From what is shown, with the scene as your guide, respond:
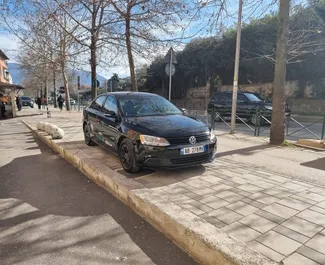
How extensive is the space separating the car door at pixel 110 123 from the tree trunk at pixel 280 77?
187 inches

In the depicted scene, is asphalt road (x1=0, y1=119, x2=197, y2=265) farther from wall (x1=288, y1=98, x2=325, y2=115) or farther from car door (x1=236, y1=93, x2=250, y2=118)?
wall (x1=288, y1=98, x2=325, y2=115)

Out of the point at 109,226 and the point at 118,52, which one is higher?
the point at 118,52

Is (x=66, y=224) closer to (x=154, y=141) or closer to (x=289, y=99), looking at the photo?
(x=154, y=141)

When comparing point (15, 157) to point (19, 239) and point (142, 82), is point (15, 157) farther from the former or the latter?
point (142, 82)

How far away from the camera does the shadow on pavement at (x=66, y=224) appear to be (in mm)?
2631

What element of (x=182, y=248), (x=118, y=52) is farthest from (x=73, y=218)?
(x=118, y=52)

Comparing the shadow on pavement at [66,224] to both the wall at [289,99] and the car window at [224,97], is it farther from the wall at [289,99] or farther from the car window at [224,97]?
the wall at [289,99]

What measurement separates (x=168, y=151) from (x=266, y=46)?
65.1ft

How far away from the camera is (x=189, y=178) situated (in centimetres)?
449

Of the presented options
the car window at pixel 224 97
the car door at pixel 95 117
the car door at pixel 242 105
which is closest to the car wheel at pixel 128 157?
the car door at pixel 95 117

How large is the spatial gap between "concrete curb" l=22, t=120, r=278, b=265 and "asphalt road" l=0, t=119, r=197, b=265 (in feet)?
0.34

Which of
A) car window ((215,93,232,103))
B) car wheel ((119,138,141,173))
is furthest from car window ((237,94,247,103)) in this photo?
car wheel ((119,138,141,173))

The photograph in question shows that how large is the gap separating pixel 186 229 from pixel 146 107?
3.40 meters

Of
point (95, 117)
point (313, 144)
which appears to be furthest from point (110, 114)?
point (313, 144)
